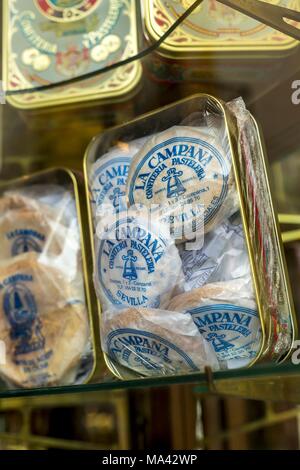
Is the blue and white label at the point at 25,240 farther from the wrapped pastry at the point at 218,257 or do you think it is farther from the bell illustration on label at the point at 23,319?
the wrapped pastry at the point at 218,257

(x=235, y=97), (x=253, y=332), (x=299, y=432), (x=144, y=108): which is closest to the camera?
(x=253, y=332)

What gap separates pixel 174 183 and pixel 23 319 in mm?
277

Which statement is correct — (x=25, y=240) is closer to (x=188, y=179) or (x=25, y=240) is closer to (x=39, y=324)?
(x=39, y=324)

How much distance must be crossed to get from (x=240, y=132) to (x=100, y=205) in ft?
0.63

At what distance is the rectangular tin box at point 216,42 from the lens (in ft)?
2.42

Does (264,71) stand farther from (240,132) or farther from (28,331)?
(28,331)

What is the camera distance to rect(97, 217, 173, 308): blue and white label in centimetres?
64

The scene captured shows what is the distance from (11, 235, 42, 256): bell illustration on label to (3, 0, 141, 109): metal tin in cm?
20

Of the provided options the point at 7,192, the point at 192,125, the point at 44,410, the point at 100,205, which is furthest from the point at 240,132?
the point at 44,410

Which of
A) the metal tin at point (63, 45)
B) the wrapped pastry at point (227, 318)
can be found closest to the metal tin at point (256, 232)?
the wrapped pastry at point (227, 318)

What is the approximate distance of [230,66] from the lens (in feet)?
2.48

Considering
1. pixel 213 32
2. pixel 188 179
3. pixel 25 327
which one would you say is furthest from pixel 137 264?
pixel 213 32

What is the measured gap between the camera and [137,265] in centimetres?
64

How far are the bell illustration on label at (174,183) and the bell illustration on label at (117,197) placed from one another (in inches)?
2.9
